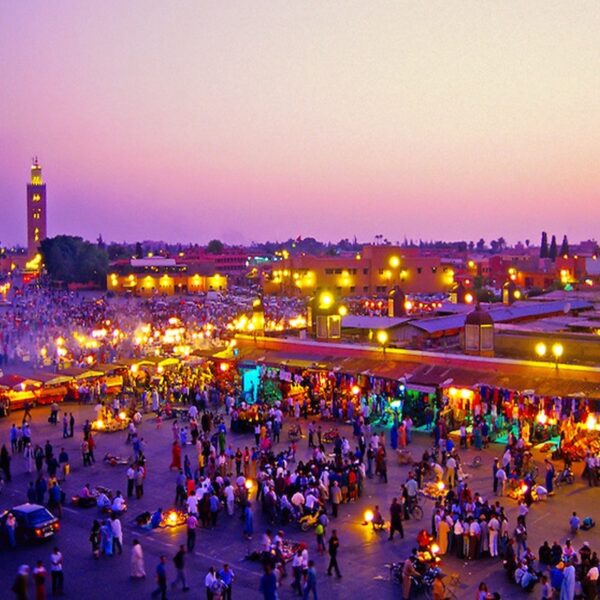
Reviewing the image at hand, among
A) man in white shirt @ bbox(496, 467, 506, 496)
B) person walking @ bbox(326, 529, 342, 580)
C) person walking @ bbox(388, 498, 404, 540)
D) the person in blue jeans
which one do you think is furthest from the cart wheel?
the person in blue jeans

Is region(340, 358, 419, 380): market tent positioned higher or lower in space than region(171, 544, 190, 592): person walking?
higher

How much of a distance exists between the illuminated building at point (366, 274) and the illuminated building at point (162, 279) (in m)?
22.9

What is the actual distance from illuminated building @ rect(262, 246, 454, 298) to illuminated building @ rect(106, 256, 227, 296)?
22.9m

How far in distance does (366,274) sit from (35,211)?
140 meters

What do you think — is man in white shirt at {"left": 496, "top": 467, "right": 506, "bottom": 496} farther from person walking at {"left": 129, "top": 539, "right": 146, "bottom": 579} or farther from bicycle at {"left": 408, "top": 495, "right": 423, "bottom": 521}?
person walking at {"left": 129, "top": 539, "right": 146, "bottom": 579}

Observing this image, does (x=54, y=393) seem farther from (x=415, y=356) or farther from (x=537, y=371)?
(x=537, y=371)

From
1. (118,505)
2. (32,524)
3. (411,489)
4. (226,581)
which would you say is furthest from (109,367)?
(226,581)

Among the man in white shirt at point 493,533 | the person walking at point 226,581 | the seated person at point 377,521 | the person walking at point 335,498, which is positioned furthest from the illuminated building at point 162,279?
the person walking at point 226,581

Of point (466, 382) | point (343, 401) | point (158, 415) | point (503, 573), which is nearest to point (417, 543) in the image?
point (503, 573)

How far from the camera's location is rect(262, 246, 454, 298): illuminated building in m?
74.8

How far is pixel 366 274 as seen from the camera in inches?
2950

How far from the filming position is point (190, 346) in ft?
131

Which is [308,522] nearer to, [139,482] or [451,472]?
[451,472]

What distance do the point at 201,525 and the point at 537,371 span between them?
11318 mm
